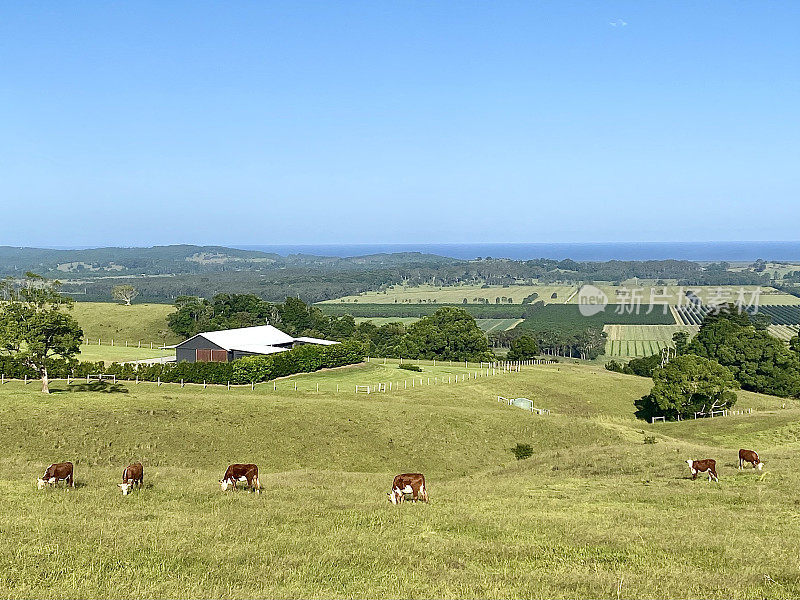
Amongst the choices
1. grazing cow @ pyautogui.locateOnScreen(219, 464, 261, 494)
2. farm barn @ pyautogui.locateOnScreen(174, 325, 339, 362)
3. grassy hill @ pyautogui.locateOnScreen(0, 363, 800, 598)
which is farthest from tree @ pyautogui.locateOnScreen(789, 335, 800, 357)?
grazing cow @ pyautogui.locateOnScreen(219, 464, 261, 494)

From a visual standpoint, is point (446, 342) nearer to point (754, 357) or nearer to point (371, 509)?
point (754, 357)

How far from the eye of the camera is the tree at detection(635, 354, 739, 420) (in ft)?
238

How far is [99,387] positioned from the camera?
6353 cm

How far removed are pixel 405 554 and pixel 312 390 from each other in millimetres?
51142

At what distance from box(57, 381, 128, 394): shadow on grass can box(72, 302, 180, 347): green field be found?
50.2 meters

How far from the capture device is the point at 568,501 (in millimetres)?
28297

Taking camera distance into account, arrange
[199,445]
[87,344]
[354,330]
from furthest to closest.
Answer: [354,330], [87,344], [199,445]

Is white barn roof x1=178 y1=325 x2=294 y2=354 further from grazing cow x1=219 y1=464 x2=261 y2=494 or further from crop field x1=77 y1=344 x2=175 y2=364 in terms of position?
grazing cow x1=219 y1=464 x2=261 y2=494

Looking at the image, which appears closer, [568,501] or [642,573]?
[642,573]

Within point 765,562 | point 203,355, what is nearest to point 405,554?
point 765,562

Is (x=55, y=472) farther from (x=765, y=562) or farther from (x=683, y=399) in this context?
(x=683, y=399)

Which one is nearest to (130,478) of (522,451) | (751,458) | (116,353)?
(751,458)

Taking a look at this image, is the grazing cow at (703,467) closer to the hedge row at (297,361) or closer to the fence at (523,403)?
the fence at (523,403)

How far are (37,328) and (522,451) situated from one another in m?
41.5
